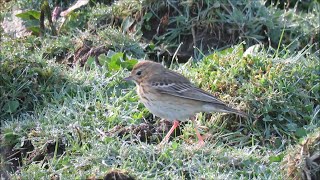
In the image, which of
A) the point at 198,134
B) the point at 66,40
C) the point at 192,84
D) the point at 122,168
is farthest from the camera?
the point at 66,40

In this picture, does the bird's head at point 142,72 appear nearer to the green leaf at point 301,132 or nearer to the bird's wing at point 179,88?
the bird's wing at point 179,88

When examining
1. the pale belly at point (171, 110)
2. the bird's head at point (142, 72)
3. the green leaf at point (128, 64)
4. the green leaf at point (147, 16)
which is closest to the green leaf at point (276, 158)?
the pale belly at point (171, 110)

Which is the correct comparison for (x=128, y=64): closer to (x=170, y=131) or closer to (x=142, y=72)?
(x=142, y=72)

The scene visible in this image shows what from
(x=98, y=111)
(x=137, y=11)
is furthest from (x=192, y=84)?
(x=137, y=11)

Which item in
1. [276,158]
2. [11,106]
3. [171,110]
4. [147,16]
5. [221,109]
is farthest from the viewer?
[147,16]

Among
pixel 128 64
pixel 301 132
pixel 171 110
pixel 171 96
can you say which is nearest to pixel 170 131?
pixel 171 110

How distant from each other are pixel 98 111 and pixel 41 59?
1.25 m

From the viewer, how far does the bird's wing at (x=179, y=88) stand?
795 cm

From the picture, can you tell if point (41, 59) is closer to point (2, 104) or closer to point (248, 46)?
point (2, 104)

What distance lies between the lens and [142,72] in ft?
27.1

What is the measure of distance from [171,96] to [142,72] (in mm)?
452

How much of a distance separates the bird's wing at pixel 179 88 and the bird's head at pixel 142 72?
0.10 metres

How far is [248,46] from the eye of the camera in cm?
1002

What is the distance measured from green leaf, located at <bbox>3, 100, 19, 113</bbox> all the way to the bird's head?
A: 1.23 m
